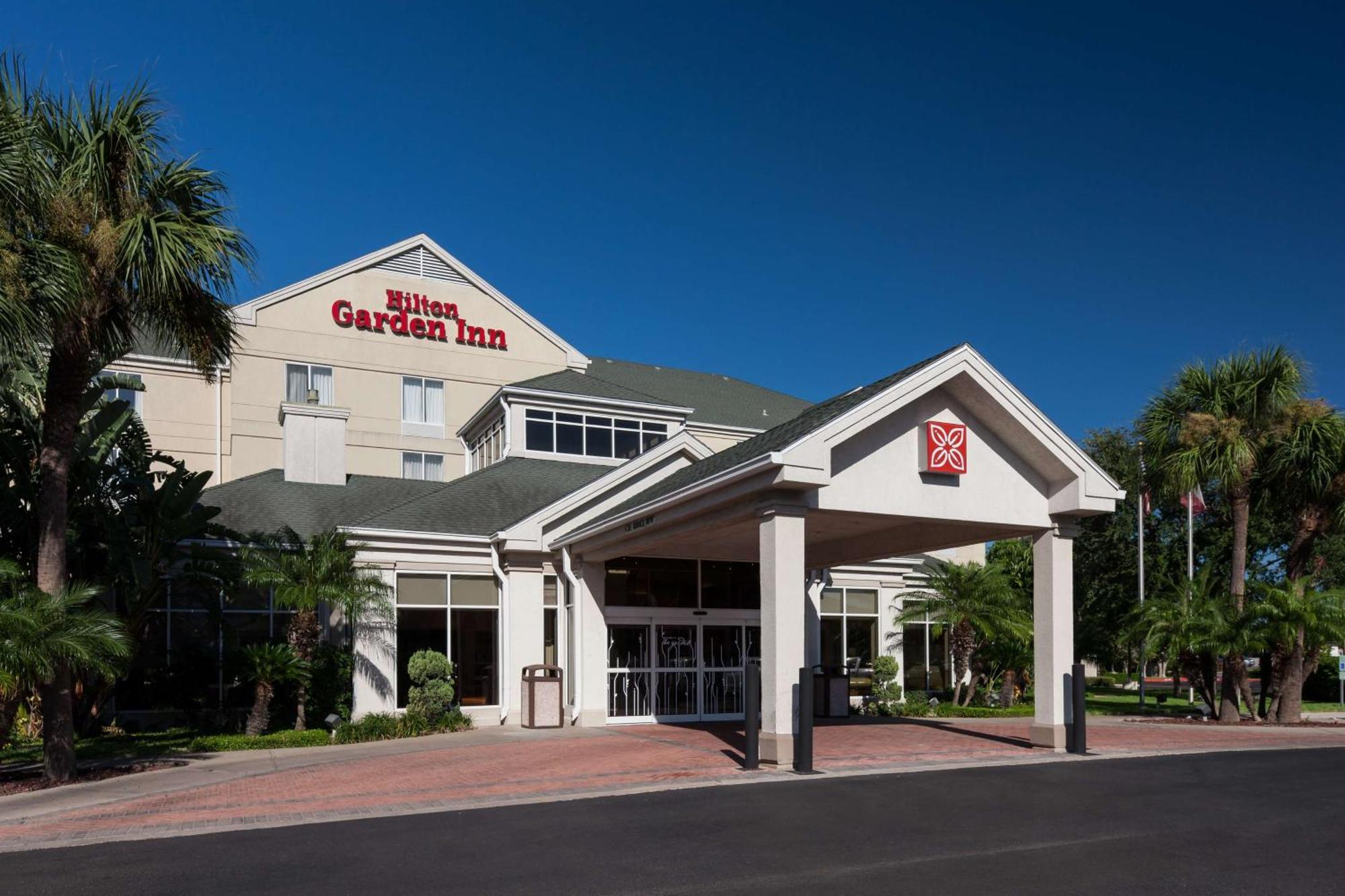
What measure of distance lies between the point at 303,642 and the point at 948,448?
462 inches

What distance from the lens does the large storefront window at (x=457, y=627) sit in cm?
2136

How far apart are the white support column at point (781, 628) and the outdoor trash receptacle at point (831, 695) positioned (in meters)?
8.12

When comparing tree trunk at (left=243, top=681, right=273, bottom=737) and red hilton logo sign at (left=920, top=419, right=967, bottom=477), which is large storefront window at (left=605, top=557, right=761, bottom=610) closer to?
tree trunk at (left=243, top=681, right=273, bottom=737)

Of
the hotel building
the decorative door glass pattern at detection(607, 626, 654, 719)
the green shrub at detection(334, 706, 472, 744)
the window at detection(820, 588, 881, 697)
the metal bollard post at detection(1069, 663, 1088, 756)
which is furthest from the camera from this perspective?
the window at detection(820, 588, 881, 697)

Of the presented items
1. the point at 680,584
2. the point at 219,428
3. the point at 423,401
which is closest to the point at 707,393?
the point at 423,401

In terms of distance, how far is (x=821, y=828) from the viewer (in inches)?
405

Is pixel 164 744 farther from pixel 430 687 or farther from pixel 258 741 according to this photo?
pixel 430 687

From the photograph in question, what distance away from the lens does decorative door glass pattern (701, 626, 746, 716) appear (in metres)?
22.8

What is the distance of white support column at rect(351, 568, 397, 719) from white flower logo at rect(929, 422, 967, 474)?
10.9m

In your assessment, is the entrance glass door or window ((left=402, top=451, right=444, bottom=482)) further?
window ((left=402, top=451, right=444, bottom=482))

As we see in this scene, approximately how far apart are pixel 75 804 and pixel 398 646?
8909 mm

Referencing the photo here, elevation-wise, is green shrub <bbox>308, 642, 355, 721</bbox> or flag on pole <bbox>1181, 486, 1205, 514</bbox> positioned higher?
flag on pole <bbox>1181, 486, 1205, 514</bbox>

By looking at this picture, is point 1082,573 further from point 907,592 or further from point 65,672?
point 65,672

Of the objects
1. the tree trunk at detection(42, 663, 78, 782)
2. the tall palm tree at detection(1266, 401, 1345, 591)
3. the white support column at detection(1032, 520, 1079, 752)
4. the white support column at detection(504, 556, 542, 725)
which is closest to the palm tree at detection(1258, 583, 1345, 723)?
the tall palm tree at detection(1266, 401, 1345, 591)
